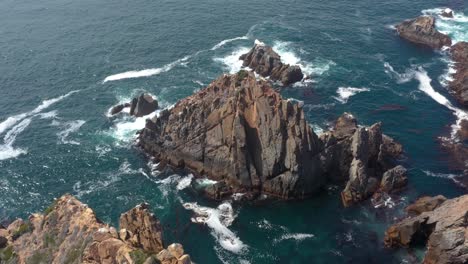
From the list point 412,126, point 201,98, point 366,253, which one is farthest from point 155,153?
point 412,126

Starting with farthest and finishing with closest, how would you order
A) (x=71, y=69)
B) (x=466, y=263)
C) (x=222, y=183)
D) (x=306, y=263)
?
(x=71, y=69)
(x=222, y=183)
(x=306, y=263)
(x=466, y=263)

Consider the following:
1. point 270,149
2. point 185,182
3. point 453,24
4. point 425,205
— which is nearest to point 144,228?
point 185,182

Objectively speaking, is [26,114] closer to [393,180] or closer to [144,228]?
[144,228]

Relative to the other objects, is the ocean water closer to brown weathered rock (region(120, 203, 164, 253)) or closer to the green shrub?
brown weathered rock (region(120, 203, 164, 253))

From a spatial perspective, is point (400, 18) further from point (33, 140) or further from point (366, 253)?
point (33, 140)

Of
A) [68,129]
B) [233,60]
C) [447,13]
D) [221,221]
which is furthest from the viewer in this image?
[447,13]

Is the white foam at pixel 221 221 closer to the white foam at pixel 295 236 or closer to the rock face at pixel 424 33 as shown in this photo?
the white foam at pixel 295 236
